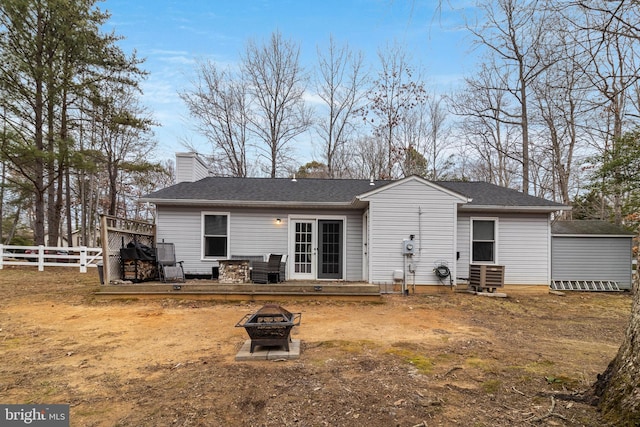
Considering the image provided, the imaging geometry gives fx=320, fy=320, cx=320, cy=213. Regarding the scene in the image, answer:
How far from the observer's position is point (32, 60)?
42.0 ft

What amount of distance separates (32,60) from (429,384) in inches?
696

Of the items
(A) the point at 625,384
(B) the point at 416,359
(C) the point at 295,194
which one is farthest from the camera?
(C) the point at 295,194

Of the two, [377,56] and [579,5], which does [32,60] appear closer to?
[377,56]

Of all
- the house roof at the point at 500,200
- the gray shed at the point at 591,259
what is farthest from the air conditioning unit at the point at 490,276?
the gray shed at the point at 591,259

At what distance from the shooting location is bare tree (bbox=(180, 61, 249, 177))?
18922mm

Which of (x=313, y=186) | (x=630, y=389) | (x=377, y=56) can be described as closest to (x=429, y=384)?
(x=630, y=389)

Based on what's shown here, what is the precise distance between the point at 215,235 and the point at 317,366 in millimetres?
6642

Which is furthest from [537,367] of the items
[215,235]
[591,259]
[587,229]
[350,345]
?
[587,229]

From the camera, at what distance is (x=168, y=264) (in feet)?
27.2

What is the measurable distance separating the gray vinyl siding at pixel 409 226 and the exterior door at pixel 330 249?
1357mm

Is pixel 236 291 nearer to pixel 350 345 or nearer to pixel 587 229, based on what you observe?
pixel 350 345

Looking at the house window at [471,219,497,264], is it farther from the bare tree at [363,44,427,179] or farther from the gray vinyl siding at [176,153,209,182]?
the bare tree at [363,44,427,179]

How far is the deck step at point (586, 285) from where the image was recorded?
1009 cm

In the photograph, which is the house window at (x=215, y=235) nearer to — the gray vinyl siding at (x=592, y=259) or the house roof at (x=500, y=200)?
the house roof at (x=500, y=200)
